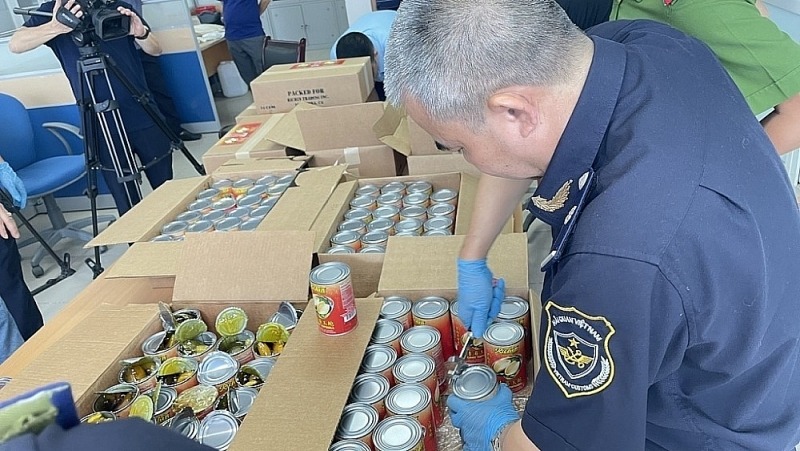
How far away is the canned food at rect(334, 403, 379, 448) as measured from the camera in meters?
0.92

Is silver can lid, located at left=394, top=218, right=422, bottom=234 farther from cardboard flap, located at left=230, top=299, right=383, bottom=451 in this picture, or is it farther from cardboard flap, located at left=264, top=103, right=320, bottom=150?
cardboard flap, located at left=264, top=103, right=320, bottom=150

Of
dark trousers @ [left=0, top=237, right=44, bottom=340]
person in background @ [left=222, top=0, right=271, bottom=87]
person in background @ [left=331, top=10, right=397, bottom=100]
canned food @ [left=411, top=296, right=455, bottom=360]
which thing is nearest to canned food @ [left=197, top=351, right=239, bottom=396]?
canned food @ [left=411, top=296, right=455, bottom=360]

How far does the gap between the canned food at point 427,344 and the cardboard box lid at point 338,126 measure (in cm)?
98

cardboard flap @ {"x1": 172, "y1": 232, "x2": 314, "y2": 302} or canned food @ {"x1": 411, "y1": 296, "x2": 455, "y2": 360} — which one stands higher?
cardboard flap @ {"x1": 172, "y1": 232, "x2": 314, "y2": 302}

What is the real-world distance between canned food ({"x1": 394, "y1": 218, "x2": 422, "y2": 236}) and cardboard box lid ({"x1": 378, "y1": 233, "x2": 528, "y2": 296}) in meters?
0.14

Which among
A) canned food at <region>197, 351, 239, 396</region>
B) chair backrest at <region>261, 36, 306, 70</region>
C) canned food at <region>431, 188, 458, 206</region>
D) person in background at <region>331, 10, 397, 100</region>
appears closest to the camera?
canned food at <region>197, 351, 239, 396</region>

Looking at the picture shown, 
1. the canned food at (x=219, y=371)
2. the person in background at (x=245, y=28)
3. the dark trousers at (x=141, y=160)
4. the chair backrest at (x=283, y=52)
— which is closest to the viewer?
the canned food at (x=219, y=371)

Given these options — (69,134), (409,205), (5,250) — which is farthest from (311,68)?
(69,134)

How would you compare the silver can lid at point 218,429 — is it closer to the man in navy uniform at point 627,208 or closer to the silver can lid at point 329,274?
the silver can lid at point 329,274

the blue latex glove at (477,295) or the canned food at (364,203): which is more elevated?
the blue latex glove at (477,295)

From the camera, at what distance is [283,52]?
332cm

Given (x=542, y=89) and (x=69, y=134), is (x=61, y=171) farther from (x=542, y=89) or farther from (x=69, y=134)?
(x=542, y=89)

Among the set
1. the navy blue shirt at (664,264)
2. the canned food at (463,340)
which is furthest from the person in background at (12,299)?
the navy blue shirt at (664,264)

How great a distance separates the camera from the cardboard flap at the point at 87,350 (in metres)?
1.10
